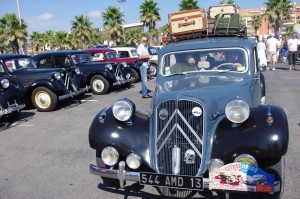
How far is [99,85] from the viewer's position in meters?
11.3

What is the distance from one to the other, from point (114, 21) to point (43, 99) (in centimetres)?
3028

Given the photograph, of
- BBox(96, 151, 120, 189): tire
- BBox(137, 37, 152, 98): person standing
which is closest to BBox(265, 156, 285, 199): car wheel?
BBox(96, 151, 120, 189): tire

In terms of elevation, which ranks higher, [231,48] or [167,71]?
[231,48]

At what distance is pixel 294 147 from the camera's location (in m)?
5.06

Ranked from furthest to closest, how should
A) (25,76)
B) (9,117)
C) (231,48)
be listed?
(25,76) < (9,117) < (231,48)

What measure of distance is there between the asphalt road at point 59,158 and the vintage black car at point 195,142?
445 mm

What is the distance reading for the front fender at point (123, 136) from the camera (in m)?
3.51

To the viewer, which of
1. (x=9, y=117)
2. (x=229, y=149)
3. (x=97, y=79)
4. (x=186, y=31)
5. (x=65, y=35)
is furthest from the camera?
(x=65, y=35)

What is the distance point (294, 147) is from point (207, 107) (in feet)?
7.74

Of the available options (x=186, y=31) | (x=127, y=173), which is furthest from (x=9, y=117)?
(x=127, y=173)

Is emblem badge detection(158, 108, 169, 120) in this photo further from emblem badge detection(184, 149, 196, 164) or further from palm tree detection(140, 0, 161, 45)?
palm tree detection(140, 0, 161, 45)

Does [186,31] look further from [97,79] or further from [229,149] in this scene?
[97,79]

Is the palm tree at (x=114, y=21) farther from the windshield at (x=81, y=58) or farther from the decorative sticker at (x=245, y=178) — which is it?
the decorative sticker at (x=245, y=178)

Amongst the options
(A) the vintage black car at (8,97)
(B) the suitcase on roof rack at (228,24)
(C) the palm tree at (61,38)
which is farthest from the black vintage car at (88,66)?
(C) the palm tree at (61,38)
